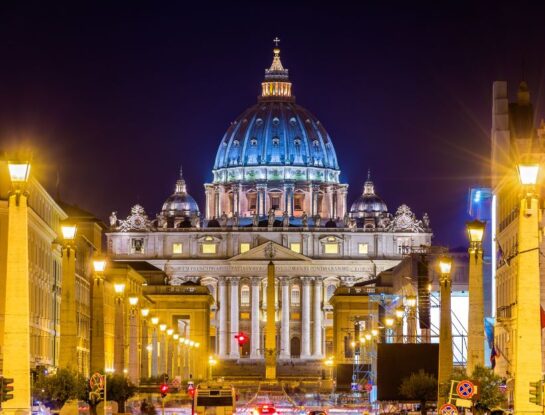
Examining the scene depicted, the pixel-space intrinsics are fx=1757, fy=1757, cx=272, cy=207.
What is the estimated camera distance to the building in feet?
226

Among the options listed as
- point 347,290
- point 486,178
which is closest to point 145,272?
point 347,290

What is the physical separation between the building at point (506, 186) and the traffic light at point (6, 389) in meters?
39.3

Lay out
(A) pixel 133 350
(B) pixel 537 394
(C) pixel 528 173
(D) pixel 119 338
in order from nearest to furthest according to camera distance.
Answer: (B) pixel 537 394, (C) pixel 528 173, (D) pixel 119 338, (A) pixel 133 350

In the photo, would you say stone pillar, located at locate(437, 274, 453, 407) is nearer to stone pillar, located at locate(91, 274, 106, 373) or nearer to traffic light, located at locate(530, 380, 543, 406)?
stone pillar, located at locate(91, 274, 106, 373)

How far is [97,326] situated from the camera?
46.2 metres

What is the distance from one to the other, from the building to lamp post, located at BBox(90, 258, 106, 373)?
23031 mm

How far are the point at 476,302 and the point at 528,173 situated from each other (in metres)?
12.9

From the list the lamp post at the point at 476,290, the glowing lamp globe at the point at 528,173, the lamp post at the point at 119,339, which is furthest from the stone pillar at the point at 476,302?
the lamp post at the point at 119,339

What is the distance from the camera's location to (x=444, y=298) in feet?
150

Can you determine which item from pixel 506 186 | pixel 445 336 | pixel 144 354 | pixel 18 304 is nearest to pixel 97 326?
pixel 445 336

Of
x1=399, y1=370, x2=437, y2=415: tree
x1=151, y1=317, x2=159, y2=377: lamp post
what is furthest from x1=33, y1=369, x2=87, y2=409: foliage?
x1=151, y1=317, x2=159, y2=377: lamp post

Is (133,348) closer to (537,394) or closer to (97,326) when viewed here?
(97,326)

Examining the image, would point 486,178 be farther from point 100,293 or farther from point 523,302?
point 523,302

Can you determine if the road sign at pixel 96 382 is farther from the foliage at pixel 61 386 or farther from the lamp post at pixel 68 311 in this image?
the lamp post at pixel 68 311
